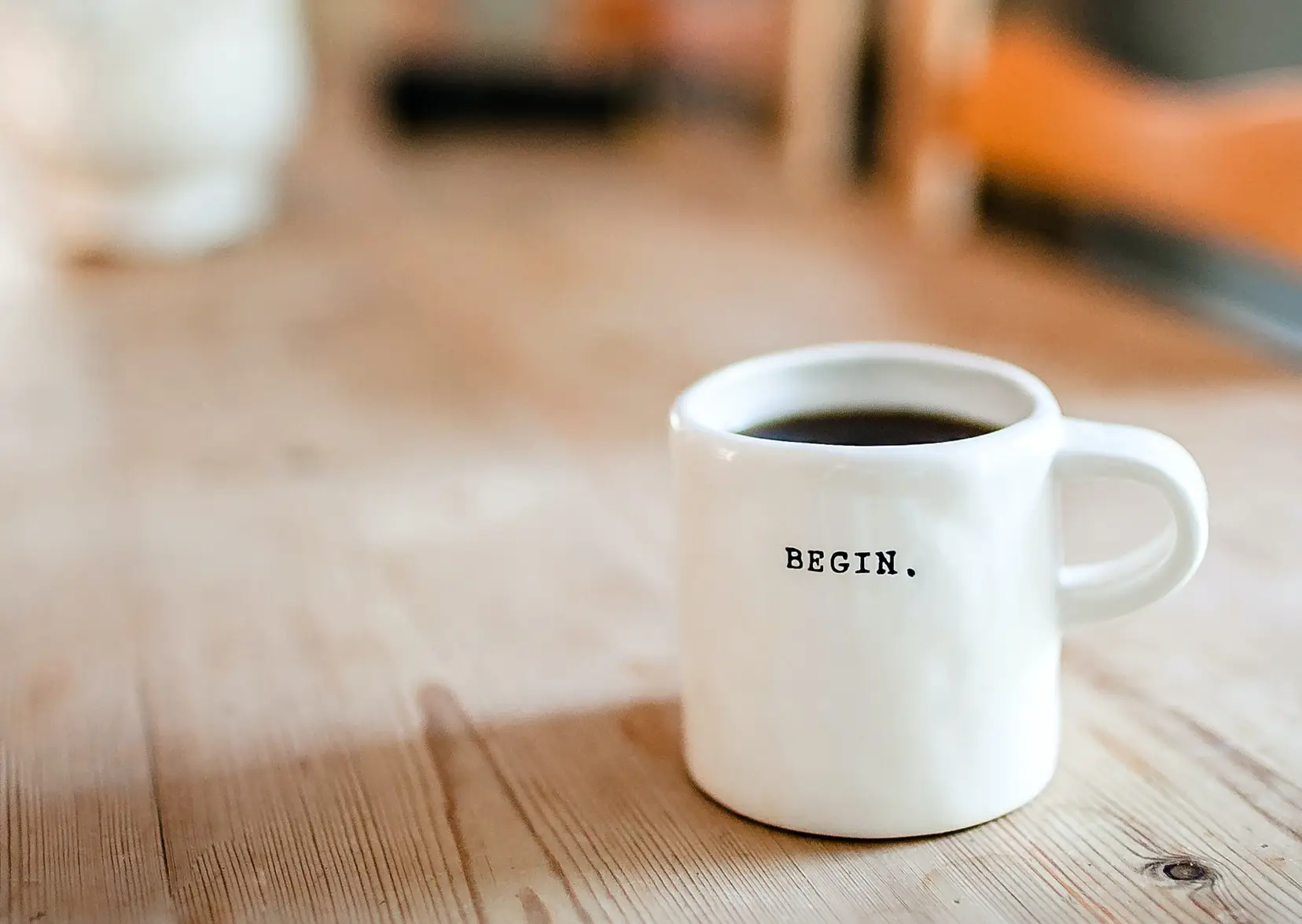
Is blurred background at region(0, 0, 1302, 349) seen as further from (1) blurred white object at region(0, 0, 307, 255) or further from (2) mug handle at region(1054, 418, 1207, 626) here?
(2) mug handle at region(1054, 418, 1207, 626)

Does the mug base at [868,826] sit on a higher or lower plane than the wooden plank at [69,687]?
higher

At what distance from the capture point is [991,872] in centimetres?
37

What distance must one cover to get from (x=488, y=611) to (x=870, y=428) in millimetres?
201

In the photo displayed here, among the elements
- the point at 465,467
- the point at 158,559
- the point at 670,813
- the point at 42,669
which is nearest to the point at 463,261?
the point at 465,467

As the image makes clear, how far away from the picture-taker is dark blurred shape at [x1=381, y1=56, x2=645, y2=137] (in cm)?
162

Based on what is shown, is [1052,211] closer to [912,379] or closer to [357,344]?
[357,344]

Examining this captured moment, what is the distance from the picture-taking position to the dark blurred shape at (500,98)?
1.62 metres

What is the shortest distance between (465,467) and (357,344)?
10.3 inches

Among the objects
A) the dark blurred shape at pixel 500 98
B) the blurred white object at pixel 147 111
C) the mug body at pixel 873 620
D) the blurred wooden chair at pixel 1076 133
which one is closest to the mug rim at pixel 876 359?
the mug body at pixel 873 620

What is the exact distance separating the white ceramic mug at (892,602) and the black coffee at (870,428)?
18mm

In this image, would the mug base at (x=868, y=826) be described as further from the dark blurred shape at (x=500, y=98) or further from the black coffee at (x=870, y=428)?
the dark blurred shape at (x=500, y=98)

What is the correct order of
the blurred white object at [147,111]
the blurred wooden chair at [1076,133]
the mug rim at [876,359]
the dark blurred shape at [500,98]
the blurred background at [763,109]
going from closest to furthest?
1. the mug rim at [876,359]
2. the blurred wooden chair at [1076,133]
3. the blurred background at [763,109]
4. the blurred white object at [147,111]
5. the dark blurred shape at [500,98]

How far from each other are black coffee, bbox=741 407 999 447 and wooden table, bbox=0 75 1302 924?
112mm

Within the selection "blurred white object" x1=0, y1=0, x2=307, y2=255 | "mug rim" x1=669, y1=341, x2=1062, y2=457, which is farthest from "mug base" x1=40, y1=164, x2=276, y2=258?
"mug rim" x1=669, y1=341, x2=1062, y2=457
